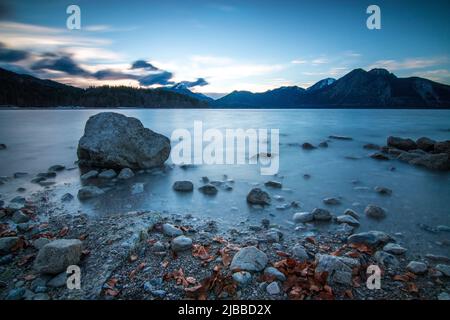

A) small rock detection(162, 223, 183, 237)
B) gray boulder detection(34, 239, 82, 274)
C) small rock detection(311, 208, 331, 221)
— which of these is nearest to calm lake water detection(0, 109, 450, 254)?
small rock detection(311, 208, 331, 221)

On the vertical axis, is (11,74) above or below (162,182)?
above

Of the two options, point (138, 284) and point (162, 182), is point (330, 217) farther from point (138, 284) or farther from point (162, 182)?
point (162, 182)

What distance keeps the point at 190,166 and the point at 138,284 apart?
9148 millimetres

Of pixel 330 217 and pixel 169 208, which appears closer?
pixel 330 217

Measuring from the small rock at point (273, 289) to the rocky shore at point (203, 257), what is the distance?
1 cm

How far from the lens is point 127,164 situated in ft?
36.8

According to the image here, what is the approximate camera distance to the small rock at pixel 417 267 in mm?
4277

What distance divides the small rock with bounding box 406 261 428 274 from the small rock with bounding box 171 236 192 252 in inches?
153

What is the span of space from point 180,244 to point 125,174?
6480 millimetres

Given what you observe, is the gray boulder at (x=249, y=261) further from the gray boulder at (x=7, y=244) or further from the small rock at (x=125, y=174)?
the small rock at (x=125, y=174)

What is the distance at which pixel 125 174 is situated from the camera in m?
10.4

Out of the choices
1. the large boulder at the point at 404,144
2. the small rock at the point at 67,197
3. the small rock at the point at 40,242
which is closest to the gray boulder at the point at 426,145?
the large boulder at the point at 404,144

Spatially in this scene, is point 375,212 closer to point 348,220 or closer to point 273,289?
point 348,220
